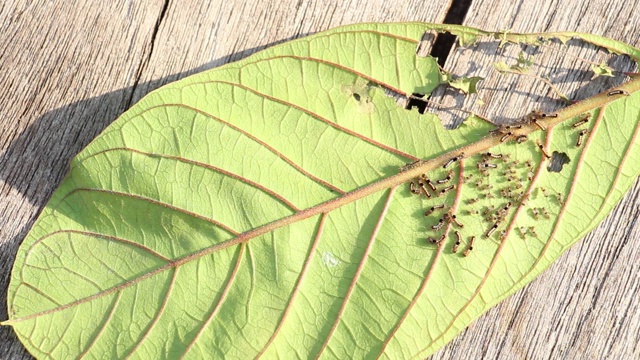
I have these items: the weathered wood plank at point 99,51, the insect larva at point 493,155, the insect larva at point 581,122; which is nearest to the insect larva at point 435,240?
the insect larva at point 493,155

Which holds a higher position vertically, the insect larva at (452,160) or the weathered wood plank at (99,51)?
the weathered wood plank at (99,51)

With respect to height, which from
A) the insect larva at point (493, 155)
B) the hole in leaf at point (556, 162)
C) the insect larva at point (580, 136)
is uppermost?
the insect larva at point (580, 136)

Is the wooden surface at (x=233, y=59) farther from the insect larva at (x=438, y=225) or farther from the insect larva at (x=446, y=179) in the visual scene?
the insect larva at (x=438, y=225)

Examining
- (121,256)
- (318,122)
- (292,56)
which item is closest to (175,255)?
(121,256)

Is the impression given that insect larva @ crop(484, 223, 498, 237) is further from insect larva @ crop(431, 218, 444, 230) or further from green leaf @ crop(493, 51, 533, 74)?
green leaf @ crop(493, 51, 533, 74)

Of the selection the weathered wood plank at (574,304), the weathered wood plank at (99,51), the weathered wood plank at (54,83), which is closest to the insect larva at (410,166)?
the weathered wood plank at (574,304)

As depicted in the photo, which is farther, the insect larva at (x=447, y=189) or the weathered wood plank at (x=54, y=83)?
the weathered wood plank at (x=54, y=83)

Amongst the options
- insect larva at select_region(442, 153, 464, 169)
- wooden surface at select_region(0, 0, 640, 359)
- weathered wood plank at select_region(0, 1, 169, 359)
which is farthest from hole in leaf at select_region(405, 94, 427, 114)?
weathered wood plank at select_region(0, 1, 169, 359)

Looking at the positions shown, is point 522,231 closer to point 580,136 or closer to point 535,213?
point 535,213

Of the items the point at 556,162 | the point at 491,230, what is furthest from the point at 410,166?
the point at 556,162
